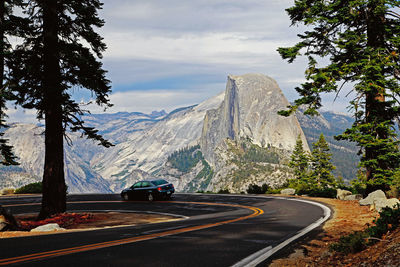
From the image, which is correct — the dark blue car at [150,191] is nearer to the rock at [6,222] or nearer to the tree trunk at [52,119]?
the tree trunk at [52,119]

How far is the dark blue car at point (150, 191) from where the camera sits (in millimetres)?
25500

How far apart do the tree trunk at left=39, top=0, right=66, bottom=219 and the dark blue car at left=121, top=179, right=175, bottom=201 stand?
9906 mm

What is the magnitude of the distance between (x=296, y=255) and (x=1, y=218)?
998 centimetres

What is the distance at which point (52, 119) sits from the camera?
15.9 meters

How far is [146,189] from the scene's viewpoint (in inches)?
1019

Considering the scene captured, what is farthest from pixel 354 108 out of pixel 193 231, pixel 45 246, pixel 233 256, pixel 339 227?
pixel 45 246

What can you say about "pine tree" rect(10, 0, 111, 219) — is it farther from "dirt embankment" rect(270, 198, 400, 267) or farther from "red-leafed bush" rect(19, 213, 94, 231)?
"dirt embankment" rect(270, 198, 400, 267)

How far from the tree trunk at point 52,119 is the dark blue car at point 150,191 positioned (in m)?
9.91

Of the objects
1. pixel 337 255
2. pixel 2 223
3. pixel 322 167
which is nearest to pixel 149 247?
pixel 337 255

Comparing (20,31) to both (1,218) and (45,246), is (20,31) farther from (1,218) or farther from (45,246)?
(45,246)

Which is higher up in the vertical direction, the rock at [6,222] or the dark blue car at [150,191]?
the rock at [6,222]

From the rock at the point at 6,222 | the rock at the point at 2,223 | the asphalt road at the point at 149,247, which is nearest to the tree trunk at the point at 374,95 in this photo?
the asphalt road at the point at 149,247

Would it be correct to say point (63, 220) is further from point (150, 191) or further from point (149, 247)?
point (150, 191)

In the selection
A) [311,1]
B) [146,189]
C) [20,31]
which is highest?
[311,1]
